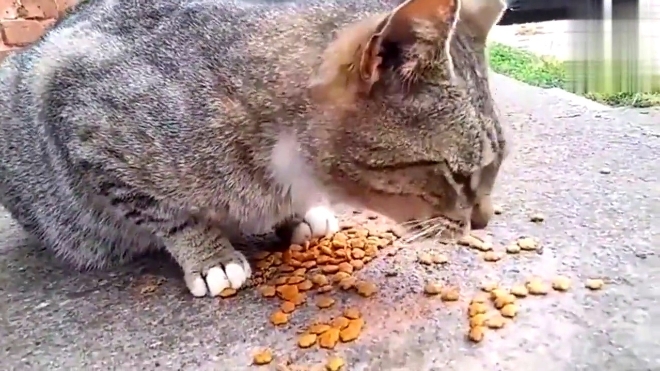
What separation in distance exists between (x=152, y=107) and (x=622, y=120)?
4.36 ft

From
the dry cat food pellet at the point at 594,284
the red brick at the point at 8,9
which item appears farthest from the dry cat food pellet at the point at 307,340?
the red brick at the point at 8,9

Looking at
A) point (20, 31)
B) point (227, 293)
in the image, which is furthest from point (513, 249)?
point (20, 31)

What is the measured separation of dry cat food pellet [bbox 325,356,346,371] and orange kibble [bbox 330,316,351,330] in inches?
3.1

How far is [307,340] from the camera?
41.4 inches

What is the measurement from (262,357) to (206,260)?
28 centimetres

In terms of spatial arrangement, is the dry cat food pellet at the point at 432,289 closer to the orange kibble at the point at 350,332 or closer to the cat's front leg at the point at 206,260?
the orange kibble at the point at 350,332

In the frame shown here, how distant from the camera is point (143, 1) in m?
1.36

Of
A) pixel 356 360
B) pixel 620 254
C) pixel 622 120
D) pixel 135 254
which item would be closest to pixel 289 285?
pixel 356 360

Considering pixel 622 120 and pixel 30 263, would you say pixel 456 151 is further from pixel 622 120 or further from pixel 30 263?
pixel 622 120

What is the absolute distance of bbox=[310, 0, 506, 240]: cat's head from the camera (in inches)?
40.5

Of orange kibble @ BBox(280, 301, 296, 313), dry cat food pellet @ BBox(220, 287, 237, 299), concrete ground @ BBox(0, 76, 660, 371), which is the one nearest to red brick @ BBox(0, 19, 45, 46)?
concrete ground @ BBox(0, 76, 660, 371)

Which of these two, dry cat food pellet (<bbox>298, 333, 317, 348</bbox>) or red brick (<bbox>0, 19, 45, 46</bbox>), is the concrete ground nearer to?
dry cat food pellet (<bbox>298, 333, 317, 348</bbox>)

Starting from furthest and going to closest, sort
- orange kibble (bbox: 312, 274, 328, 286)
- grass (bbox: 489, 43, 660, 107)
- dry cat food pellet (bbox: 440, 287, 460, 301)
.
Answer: grass (bbox: 489, 43, 660, 107), orange kibble (bbox: 312, 274, 328, 286), dry cat food pellet (bbox: 440, 287, 460, 301)

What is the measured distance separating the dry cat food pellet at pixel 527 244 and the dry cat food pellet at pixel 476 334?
30cm
